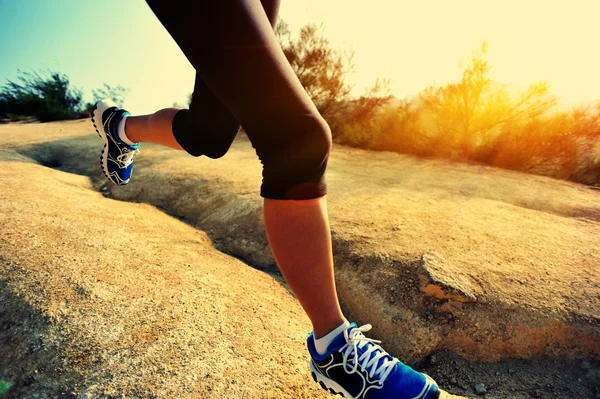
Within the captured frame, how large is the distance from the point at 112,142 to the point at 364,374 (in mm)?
1400

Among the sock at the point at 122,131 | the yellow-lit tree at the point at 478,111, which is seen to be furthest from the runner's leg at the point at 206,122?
the yellow-lit tree at the point at 478,111

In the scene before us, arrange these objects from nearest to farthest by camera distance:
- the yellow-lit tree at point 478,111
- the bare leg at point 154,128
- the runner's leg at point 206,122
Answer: the runner's leg at point 206,122 → the bare leg at point 154,128 → the yellow-lit tree at point 478,111

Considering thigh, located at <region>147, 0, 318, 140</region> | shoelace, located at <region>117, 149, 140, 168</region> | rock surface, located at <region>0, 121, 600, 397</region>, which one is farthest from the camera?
shoelace, located at <region>117, 149, 140, 168</region>

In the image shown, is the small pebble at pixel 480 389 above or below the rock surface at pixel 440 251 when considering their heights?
below

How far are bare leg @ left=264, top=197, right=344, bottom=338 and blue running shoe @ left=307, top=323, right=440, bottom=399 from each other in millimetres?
63

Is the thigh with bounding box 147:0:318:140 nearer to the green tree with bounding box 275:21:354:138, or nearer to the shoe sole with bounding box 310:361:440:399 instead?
the shoe sole with bounding box 310:361:440:399

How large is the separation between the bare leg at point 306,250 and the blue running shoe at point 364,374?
2.5 inches

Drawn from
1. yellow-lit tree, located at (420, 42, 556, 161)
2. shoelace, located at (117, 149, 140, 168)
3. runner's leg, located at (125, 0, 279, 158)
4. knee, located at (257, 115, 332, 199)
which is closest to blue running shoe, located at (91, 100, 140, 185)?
shoelace, located at (117, 149, 140, 168)

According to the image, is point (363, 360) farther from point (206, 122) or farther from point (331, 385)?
point (206, 122)

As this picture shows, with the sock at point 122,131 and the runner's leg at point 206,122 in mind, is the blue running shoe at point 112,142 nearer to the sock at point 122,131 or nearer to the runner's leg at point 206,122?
the sock at point 122,131

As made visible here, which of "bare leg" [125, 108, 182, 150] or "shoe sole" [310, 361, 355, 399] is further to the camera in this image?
"bare leg" [125, 108, 182, 150]

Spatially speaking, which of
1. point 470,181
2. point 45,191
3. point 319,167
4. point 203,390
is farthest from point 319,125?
point 470,181

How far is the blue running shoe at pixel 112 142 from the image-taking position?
1.52 meters

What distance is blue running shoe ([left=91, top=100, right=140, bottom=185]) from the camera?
1517mm
